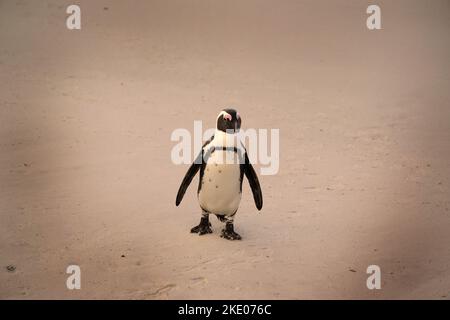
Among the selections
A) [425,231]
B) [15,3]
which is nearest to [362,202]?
[425,231]

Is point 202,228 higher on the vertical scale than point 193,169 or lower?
lower

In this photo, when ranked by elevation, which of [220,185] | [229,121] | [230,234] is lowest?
[230,234]

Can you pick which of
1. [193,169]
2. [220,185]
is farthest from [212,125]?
[220,185]

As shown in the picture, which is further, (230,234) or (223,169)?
(230,234)

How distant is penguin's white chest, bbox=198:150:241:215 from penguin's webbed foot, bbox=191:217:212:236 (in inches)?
6.9

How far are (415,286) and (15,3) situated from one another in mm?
9515

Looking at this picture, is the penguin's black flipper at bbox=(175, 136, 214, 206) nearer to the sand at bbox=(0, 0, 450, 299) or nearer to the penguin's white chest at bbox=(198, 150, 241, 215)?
the penguin's white chest at bbox=(198, 150, 241, 215)

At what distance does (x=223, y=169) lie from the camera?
170 inches

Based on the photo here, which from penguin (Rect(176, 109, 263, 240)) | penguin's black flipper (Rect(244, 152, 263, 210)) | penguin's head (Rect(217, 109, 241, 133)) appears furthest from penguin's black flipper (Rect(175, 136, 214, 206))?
penguin's black flipper (Rect(244, 152, 263, 210))

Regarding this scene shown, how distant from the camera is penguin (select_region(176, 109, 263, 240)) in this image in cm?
430

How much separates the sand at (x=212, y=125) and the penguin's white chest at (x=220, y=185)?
0.98 feet

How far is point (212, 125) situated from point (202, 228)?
278 cm

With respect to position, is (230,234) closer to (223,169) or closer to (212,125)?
(223,169)

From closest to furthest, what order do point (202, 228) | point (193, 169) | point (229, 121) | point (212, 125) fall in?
point (229, 121) → point (193, 169) → point (202, 228) → point (212, 125)
